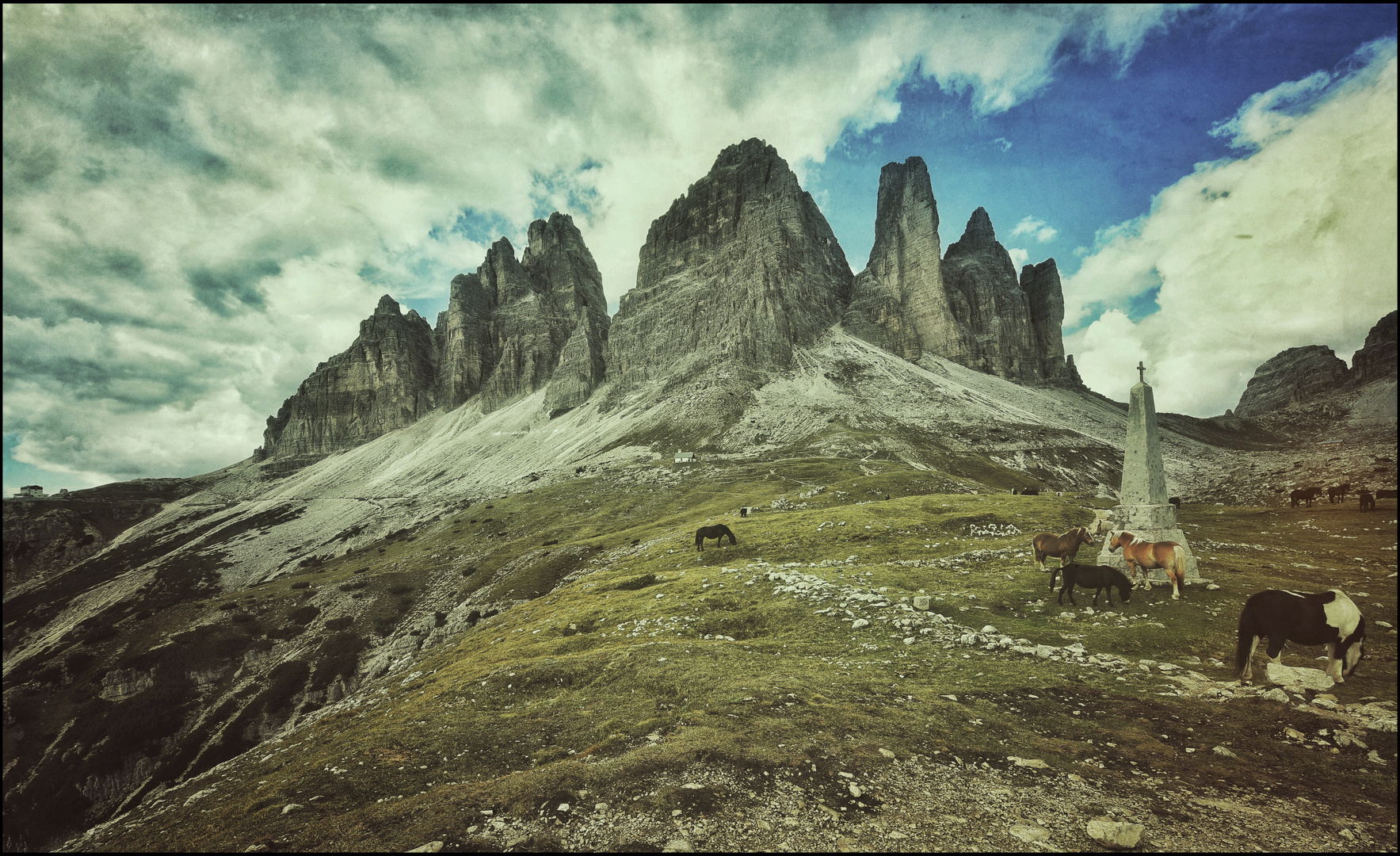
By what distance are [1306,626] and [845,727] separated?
1033cm

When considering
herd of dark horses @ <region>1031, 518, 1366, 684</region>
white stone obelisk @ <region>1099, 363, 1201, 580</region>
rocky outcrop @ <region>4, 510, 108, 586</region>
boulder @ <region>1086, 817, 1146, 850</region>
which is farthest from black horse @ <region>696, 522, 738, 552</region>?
rocky outcrop @ <region>4, 510, 108, 586</region>

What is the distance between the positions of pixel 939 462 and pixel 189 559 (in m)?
153

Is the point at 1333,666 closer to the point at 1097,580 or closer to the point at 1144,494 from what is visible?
the point at 1097,580

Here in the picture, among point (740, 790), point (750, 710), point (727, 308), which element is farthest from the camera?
point (727, 308)

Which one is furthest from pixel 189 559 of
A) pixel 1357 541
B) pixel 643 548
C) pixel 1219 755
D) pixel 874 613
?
pixel 1357 541

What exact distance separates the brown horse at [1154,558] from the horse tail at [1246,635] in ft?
21.3

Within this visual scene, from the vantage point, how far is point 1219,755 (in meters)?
8.78

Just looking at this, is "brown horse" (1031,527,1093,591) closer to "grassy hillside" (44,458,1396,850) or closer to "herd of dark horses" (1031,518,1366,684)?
"grassy hillside" (44,458,1396,850)

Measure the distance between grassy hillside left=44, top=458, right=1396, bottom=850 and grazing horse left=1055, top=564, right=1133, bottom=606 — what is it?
0.59 meters

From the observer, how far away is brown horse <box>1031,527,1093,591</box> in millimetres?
21891

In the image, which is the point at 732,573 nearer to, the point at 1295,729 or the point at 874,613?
the point at 874,613

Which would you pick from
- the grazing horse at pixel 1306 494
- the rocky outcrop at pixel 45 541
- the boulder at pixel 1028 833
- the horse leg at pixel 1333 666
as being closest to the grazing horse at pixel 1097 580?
the horse leg at pixel 1333 666

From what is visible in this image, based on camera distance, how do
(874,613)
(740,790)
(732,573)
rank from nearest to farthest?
(740,790), (874,613), (732,573)

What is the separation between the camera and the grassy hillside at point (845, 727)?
7680 mm
